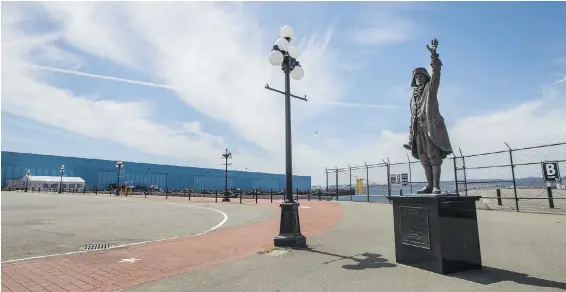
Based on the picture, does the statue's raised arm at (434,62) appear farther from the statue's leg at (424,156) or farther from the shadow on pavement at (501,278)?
the shadow on pavement at (501,278)

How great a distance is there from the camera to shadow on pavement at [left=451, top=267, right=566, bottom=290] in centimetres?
470

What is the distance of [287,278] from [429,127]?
337 centimetres

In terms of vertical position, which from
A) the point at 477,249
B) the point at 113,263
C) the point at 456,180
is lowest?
the point at 113,263

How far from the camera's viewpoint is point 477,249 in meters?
5.52

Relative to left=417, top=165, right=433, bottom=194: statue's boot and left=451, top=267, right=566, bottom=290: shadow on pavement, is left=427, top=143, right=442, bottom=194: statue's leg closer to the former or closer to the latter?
left=417, top=165, right=433, bottom=194: statue's boot

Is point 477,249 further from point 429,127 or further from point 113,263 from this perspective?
point 113,263

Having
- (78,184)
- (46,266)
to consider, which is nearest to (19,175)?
(78,184)

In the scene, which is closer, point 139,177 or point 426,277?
point 426,277

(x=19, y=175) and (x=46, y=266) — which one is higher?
(x=19, y=175)

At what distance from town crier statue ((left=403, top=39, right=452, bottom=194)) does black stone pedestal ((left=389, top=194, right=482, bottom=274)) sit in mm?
386

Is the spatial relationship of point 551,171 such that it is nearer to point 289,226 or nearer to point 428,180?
point 428,180

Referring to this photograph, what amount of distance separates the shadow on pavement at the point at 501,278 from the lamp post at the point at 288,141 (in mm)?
3787

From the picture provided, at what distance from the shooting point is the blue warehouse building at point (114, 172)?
95519 millimetres

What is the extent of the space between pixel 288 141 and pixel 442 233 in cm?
441
